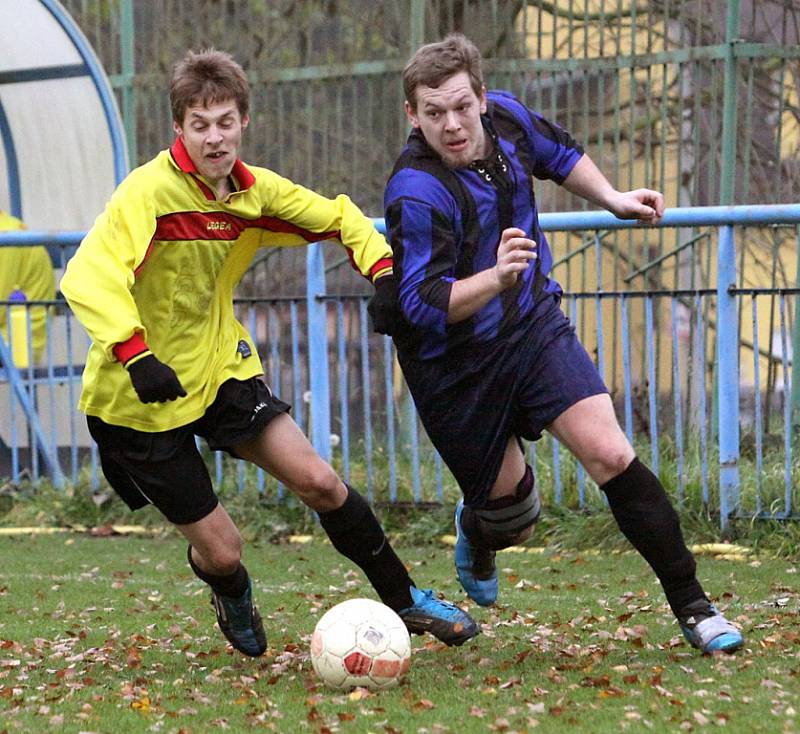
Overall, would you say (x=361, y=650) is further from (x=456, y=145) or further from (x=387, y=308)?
(x=456, y=145)

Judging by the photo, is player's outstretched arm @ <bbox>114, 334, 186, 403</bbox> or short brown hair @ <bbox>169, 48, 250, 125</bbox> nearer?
player's outstretched arm @ <bbox>114, 334, 186, 403</bbox>

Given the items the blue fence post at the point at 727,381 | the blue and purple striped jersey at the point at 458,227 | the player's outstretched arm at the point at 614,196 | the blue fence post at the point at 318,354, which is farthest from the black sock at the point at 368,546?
the blue fence post at the point at 318,354

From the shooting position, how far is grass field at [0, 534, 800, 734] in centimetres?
434

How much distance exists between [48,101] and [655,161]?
450 centimetres

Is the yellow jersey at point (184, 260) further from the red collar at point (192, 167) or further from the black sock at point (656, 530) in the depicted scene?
the black sock at point (656, 530)

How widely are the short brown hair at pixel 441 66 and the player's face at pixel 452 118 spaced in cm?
2

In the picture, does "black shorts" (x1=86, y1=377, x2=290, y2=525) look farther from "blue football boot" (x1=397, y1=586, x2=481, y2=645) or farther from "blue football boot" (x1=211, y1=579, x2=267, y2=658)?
"blue football boot" (x1=397, y1=586, x2=481, y2=645)

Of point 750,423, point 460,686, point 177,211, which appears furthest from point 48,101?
point 460,686

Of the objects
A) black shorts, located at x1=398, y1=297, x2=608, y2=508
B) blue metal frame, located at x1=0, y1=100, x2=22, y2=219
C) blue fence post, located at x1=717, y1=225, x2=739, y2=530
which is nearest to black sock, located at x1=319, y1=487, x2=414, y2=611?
black shorts, located at x1=398, y1=297, x2=608, y2=508

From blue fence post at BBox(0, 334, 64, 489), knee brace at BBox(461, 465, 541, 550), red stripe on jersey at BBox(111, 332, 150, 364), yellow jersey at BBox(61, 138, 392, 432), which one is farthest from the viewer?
blue fence post at BBox(0, 334, 64, 489)

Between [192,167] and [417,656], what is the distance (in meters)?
1.81

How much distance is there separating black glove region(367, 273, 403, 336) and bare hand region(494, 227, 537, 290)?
0.47 m

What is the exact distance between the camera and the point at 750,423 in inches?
318

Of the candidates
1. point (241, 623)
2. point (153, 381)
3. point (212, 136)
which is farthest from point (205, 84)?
point (241, 623)
